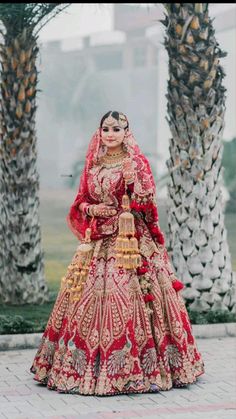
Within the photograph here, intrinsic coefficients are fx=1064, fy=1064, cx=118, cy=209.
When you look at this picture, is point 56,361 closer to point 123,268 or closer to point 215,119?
point 123,268

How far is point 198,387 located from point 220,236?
2409mm

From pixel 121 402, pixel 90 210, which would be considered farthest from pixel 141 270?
pixel 121 402

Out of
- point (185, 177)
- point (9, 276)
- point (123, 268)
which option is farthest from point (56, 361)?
point (185, 177)

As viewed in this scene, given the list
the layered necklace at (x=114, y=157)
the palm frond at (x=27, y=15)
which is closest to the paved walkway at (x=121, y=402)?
the layered necklace at (x=114, y=157)

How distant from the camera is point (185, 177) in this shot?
372 inches

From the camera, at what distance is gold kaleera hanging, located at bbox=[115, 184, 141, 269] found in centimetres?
710

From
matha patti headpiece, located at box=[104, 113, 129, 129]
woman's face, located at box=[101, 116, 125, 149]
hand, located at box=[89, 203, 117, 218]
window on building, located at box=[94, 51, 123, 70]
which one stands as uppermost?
window on building, located at box=[94, 51, 123, 70]

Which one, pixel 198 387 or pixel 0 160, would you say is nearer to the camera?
pixel 198 387

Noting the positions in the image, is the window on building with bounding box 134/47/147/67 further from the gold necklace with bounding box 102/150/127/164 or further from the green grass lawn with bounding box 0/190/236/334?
the gold necklace with bounding box 102/150/127/164

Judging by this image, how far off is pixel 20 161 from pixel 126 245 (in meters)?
2.37

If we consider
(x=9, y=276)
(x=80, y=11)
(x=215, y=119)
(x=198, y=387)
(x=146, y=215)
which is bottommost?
(x=198, y=387)

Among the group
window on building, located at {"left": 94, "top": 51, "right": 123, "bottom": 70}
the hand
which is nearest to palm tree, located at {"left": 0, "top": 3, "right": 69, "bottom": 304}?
window on building, located at {"left": 94, "top": 51, "right": 123, "bottom": 70}

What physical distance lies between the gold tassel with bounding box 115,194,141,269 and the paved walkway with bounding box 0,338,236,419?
0.88m

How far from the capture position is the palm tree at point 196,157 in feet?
30.6
